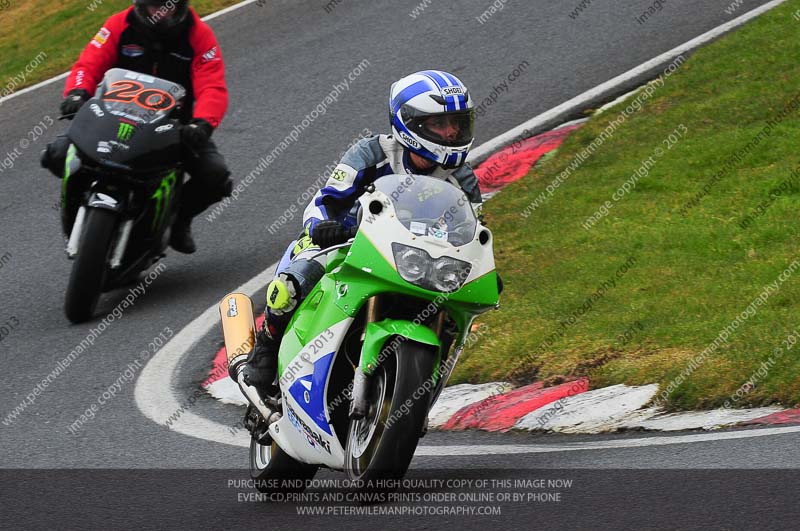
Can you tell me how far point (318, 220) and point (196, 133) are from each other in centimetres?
393

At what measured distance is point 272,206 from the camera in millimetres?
12180

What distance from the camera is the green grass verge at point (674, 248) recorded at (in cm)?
750

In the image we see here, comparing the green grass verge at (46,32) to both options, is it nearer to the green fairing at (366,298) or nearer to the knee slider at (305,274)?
the knee slider at (305,274)

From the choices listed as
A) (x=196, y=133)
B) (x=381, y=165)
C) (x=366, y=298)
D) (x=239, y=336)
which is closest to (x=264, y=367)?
(x=239, y=336)

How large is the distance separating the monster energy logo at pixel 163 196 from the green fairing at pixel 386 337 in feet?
16.1

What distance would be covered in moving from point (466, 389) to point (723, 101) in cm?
548

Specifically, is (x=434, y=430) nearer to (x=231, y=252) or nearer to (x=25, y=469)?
(x=25, y=469)

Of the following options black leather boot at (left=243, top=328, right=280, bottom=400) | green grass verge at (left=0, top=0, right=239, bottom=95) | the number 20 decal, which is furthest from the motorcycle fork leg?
green grass verge at (left=0, top=0, right=239, bottom=95)

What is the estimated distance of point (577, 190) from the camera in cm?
1127

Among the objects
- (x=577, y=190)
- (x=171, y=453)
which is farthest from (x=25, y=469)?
(x=577, y=190)

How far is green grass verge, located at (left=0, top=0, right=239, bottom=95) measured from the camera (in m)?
16.3

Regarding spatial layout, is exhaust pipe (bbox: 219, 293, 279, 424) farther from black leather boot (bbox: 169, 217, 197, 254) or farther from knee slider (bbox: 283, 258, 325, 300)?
black leather boot (bbox: 169, 217, 197, 254)

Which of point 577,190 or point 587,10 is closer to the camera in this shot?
point 577,190

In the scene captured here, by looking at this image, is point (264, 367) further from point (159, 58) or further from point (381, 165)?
point (159, 58)
